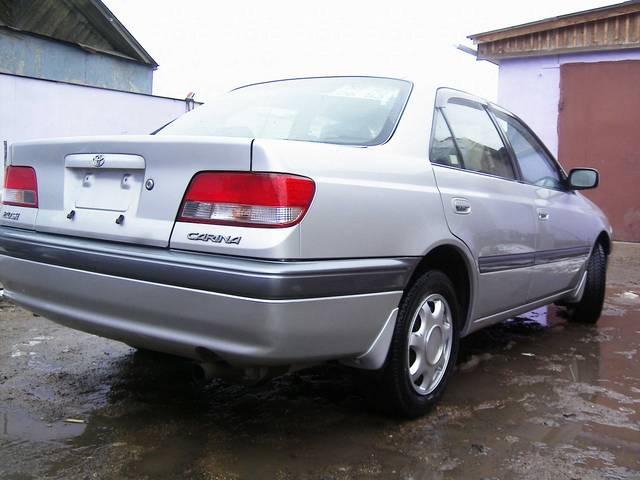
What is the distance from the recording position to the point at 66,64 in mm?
16609

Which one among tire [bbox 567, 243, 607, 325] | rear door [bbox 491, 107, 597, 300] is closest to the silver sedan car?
rear door [bbox 491, 107, 597, 300]

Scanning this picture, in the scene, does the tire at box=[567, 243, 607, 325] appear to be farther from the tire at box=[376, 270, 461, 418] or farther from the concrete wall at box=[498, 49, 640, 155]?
the concrete wall at box=[498, 49, 640, 155]

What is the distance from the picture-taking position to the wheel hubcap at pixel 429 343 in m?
2.71

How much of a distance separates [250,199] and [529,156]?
251 cm

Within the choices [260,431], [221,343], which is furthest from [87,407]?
[221,343]

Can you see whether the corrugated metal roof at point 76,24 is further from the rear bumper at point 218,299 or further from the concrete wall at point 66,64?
the rear bumper at point 218,299

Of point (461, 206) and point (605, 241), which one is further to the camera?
point (605, 241)

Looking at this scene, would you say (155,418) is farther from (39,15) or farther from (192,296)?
(39,15)

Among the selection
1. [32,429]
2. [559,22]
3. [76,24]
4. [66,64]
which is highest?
[76,24]

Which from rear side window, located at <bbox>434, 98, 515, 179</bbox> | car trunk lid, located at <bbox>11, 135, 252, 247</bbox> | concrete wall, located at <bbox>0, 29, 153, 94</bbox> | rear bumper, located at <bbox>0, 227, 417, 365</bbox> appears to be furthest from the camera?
concrete wall, located at <bbox>0, 29, 153, 94</bbox>

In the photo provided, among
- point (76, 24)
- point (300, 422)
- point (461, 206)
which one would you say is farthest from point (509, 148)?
point (76, 24)

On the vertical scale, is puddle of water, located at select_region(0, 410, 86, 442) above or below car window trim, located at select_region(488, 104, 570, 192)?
below

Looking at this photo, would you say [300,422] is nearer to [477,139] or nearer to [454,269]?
[454,269]

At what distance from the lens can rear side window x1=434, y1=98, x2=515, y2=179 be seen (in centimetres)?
314
